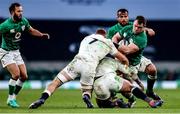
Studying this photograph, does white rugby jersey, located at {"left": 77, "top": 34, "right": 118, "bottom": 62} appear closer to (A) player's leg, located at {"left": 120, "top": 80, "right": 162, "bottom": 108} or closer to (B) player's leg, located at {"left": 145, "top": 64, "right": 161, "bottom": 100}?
(A) player's leg, located at {"left": 120, "top": 80, "right": 162, "bottom": 108}

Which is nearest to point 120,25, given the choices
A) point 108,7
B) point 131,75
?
point 131,75

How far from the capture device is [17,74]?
2020 centimetres

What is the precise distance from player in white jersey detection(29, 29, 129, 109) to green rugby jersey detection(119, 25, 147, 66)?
94cm

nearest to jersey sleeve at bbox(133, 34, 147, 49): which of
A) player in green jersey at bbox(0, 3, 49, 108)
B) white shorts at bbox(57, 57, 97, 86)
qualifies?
white shorts at bbox(57, 57, 97, 86)

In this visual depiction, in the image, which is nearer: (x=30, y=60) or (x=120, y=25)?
(x=120, y=25)

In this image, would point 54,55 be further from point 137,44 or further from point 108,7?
point 137,44

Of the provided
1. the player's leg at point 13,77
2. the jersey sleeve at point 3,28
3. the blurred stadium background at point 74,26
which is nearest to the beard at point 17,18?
the jersey sleeve at point 3,28

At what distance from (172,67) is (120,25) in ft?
41.7

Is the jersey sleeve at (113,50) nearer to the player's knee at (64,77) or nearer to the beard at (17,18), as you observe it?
the player's knee at (64,77)

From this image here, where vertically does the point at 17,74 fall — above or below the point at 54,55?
above

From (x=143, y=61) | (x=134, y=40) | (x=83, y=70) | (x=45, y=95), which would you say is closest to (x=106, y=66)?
(x=83, y=70)

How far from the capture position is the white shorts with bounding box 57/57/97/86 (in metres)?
18.7

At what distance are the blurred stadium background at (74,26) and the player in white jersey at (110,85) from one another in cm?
1340

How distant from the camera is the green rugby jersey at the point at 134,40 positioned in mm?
19625
